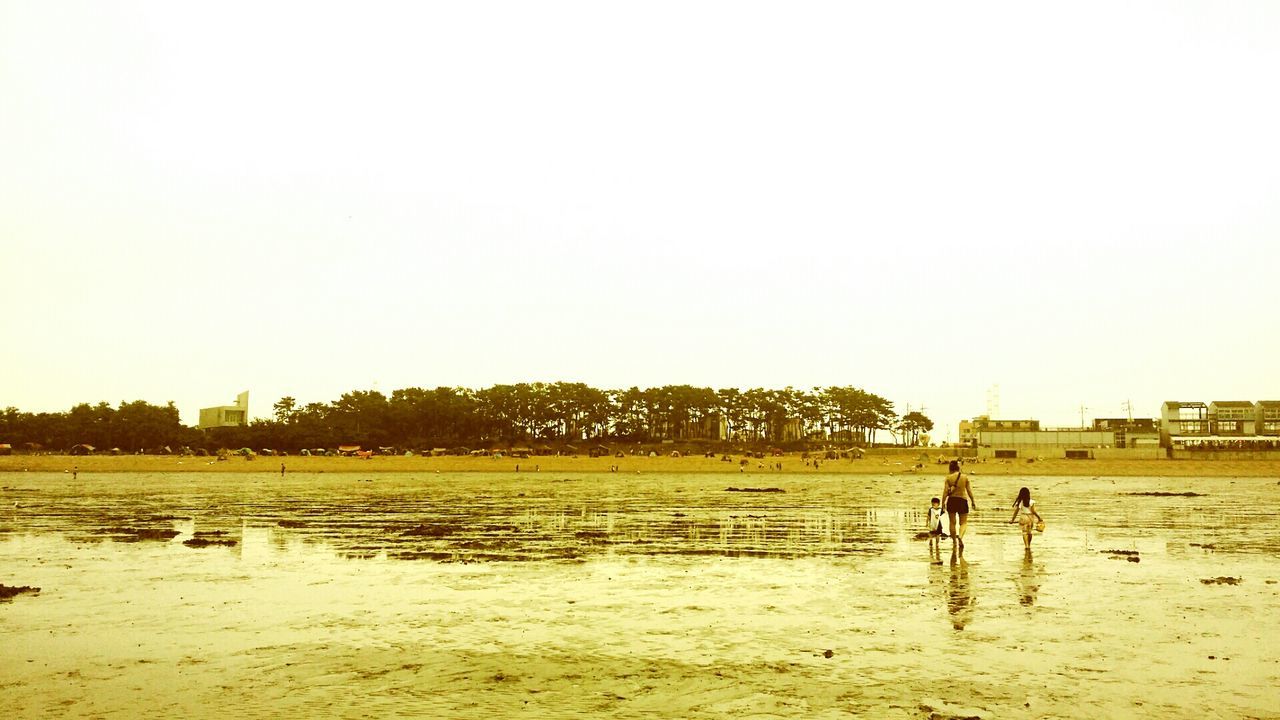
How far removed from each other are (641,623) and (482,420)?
6543 inches

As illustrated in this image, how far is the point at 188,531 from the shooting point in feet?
106

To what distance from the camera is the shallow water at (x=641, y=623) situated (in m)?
10.2

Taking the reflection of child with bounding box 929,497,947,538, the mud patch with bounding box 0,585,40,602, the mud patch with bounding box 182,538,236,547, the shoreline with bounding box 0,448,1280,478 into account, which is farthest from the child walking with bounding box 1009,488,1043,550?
the shoreline with bounding box 0,448,1280,478

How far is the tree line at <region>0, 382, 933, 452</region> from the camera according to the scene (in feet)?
531

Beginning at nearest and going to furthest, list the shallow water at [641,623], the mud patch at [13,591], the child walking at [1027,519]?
the shallow water at [641,623]
the mud patch at [13,591]
the child walking at [1027,519]

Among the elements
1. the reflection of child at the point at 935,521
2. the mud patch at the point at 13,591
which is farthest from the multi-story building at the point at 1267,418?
the mud patch at the point at 13,591

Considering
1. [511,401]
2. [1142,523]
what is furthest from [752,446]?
[1142,523]

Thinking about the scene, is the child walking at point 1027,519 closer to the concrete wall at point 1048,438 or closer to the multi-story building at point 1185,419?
the concrete wall at point 1048,438

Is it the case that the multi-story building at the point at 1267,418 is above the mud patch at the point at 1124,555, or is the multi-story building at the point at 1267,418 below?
above

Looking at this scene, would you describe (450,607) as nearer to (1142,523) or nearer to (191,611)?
(191,611)

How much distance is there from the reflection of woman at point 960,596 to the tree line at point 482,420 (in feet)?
509

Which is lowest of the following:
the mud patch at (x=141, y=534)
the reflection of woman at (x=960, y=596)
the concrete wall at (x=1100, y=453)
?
the concrete wall at (x=1100, y=453)

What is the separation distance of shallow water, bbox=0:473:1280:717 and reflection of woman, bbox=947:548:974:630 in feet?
0.29

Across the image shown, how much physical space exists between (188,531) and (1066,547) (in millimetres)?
31050
